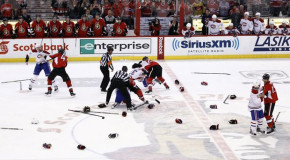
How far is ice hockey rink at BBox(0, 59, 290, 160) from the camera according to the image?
9992mm

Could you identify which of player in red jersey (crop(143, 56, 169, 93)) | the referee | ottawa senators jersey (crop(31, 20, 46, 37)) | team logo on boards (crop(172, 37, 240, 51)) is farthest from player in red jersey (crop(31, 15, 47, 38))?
player in red jersey (crop(143, 56, 169, 93))

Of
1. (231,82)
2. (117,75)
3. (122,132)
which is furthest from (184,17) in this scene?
(122,132)

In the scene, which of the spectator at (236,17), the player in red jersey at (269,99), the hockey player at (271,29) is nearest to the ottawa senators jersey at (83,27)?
the spectator at (236,17)

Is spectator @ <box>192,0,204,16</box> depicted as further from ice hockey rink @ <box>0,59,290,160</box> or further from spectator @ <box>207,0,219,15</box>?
ice hockey rink @ <box>0,59,290,160</box>

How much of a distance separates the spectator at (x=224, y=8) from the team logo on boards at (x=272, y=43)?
1945mm

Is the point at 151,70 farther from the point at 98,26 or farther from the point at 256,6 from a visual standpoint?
the point at 256,6

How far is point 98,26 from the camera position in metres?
18.6

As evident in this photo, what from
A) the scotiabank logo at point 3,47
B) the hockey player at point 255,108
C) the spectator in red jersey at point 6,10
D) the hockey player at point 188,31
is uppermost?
the spectator in red jersey at point 6,10

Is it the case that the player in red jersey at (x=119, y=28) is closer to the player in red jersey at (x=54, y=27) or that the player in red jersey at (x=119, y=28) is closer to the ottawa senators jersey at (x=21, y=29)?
the player in red jersey at (x=54, y=27)

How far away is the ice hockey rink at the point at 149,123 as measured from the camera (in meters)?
9.99

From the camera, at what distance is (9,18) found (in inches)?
779

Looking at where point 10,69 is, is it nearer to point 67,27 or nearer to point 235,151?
point 67,27

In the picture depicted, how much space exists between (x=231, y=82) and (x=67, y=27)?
583cm

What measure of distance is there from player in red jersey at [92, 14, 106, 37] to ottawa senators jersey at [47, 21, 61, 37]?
3.63 ft
